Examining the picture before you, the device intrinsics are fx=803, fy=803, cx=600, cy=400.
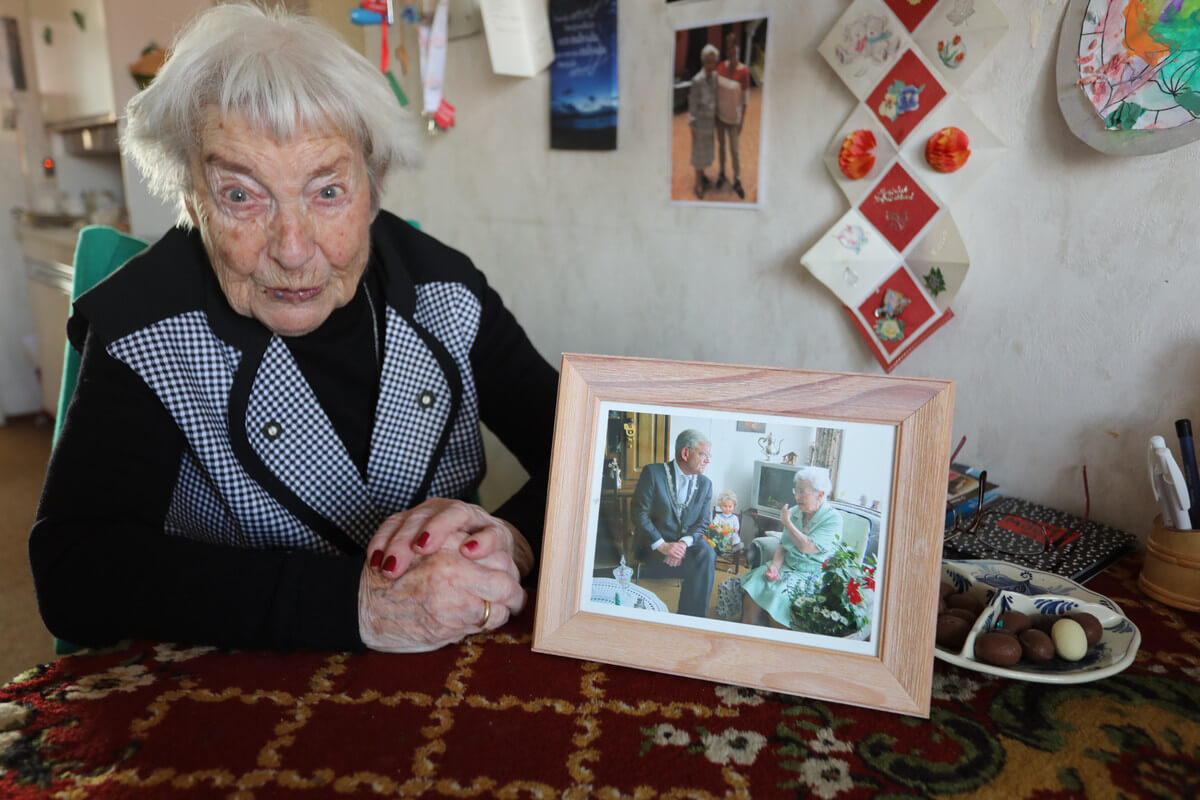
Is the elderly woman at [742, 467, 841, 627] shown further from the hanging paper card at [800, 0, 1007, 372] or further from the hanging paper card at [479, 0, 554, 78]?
the hanging paper card at [479, 0, 554, 78]

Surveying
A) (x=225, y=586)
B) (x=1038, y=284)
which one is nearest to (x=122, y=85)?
(x=225, y=586)

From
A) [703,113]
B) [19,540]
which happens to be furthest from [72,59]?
[703,113]

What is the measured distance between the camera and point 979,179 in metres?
1.11

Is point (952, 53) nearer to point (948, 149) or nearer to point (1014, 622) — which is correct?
point (948, 149)

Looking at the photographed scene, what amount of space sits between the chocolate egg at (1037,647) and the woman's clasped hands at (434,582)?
0.51 m

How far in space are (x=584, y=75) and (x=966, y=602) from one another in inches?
46.5

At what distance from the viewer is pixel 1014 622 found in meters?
0.80

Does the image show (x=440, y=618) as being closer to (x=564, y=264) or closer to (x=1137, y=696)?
(x=1137, y=696)

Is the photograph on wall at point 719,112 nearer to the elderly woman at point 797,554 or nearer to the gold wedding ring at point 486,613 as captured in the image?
the elderly woman at point 797,554

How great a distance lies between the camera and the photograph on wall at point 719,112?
1322mm

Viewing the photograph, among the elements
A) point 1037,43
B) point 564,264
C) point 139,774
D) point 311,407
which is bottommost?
point 139,774

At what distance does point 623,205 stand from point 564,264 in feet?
0.67

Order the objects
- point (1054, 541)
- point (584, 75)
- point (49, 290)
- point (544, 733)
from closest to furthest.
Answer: point (544, 733) → point (1054, 541) → point (584, 75) → point (49, 290)

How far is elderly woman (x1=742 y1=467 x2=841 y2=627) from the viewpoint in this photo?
2.44ft
